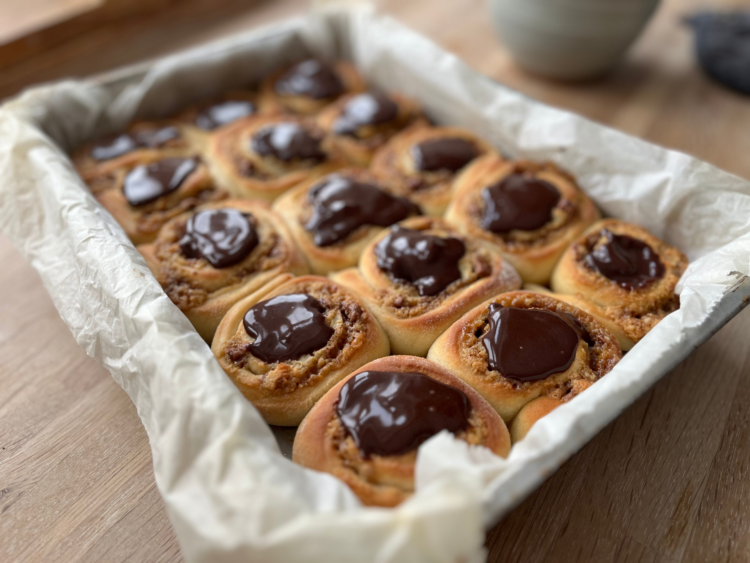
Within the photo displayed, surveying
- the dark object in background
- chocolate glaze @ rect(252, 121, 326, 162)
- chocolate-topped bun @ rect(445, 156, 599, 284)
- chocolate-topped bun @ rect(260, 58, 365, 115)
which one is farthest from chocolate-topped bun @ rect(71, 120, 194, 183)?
the dark object in background

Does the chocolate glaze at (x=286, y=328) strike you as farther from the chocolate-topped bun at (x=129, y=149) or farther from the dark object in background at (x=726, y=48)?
the dark object in background at (x=726, y=48)

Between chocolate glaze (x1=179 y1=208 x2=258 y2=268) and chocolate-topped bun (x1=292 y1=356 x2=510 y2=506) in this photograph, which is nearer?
chocolate-topped bun (x1=292 y1=356 x2=510 y2=506)

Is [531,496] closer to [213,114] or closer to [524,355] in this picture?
[524,355]

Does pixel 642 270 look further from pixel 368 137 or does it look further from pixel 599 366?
pixel 368 137

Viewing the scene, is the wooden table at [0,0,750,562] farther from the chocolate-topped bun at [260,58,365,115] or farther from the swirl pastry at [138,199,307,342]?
the chocolate-topped bun at [260,58,365,115]

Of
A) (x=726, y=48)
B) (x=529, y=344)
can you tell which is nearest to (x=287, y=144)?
(x=529, y=344)

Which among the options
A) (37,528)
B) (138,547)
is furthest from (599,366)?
(37,528)
